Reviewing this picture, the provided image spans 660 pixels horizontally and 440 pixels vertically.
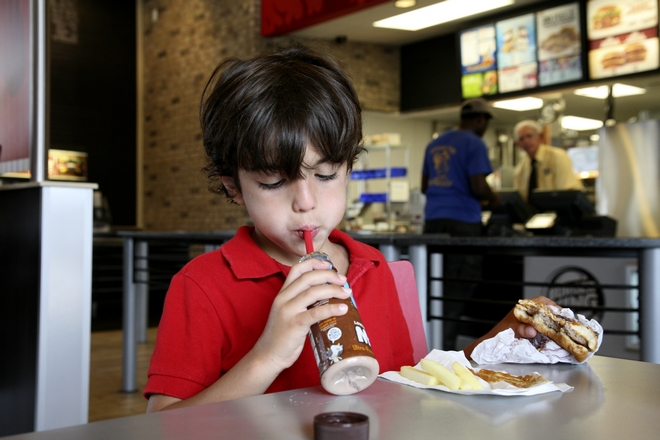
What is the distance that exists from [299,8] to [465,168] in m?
2.98

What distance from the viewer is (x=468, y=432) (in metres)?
0.57

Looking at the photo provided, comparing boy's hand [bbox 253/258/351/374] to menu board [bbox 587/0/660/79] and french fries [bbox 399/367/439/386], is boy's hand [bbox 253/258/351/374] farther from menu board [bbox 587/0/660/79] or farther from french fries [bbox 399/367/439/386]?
menu board [bbox 587/0/660/79]

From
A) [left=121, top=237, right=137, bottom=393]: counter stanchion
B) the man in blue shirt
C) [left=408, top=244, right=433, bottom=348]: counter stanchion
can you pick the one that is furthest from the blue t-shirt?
[left=121, top=237, right=137, bottom=393]: counter stanchion

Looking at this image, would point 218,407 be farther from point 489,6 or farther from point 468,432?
point 489,6

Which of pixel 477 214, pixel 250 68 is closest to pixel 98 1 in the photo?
pixel 477 214

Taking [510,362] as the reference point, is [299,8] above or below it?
above

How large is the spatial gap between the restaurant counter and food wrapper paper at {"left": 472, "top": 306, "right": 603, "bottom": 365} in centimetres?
96

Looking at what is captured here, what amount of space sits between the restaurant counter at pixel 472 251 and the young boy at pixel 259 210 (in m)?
1.04

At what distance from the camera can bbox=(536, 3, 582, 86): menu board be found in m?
5.58

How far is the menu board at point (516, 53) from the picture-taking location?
5.92 metres

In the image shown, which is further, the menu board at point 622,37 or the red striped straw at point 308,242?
the menu board at point 622,37

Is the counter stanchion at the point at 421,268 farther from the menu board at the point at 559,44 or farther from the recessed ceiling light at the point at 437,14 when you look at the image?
the recessed ceiling light at the point at 437,14

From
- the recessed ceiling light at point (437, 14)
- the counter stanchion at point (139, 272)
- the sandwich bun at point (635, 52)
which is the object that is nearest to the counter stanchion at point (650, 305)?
the counter stanchion at point (139, 272)

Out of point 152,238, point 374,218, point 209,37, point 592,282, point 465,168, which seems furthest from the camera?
point 209,37
